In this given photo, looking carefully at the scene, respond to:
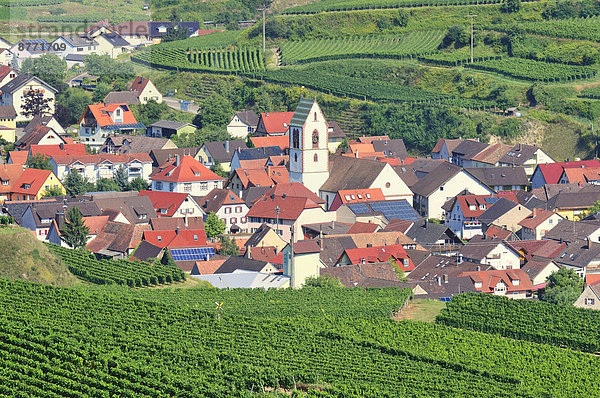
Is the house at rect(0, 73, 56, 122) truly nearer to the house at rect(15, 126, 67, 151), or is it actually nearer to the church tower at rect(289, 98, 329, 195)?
the house at rect(15, 126, 67, 151)

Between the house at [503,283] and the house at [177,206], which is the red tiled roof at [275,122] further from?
the house at [503,283]

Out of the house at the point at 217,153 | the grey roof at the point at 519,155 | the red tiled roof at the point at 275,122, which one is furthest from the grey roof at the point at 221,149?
the grey roof at the point at 519,155

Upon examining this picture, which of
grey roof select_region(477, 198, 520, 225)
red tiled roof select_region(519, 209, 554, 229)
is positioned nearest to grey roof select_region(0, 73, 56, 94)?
grey roof select_region(477, 198, 520, 225)

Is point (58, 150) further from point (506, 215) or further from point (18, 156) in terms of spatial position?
point (506, 215)

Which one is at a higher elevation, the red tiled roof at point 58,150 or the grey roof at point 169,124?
the grey roof at point 169,124

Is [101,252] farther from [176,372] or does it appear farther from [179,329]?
[176,372]

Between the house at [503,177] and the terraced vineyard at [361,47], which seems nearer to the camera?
the house at [503,177]
